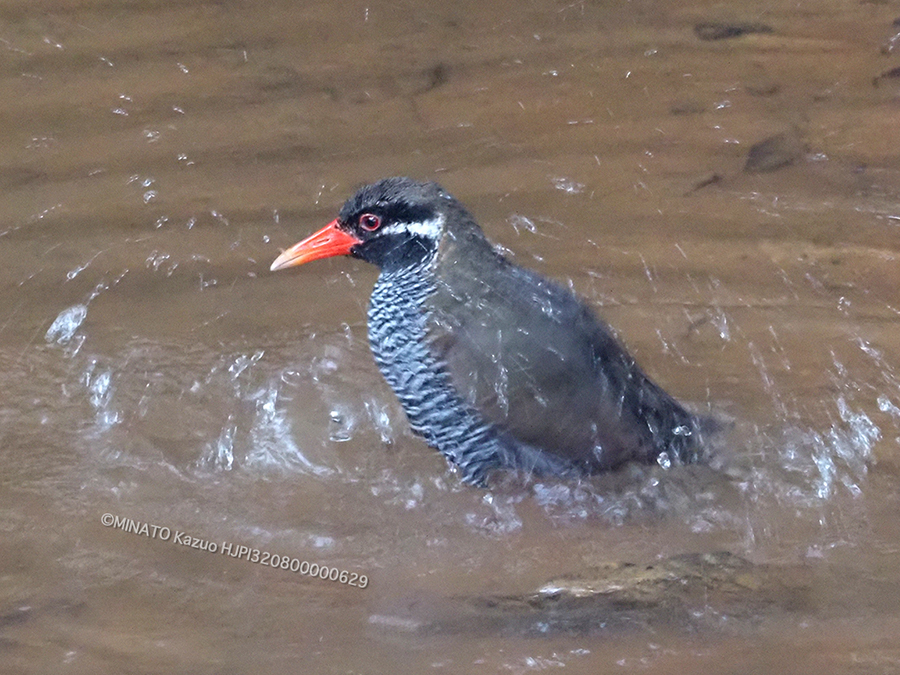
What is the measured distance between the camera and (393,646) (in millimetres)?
1420

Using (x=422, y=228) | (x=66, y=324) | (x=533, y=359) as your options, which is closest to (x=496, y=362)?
(x=533, y=359)

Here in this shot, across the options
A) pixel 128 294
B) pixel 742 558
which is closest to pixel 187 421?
pixel 128 294

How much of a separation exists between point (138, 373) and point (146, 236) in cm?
28

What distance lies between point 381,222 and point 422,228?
0.25ft

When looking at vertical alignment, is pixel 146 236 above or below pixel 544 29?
below

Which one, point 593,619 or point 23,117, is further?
point 23,117

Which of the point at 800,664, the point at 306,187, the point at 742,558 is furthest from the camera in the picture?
the point at 306,187

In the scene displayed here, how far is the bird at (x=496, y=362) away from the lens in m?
1.74

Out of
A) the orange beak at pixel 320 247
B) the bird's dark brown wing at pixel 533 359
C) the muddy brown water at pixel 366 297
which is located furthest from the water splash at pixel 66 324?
the bird's dark brown wing at pixel 533 359

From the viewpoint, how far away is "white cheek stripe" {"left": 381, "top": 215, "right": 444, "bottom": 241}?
5.60 ft

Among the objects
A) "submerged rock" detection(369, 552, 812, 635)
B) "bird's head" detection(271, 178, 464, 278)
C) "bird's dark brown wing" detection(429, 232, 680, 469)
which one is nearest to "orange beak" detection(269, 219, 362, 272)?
"bird's head" detection(271, 178, 464, 278)

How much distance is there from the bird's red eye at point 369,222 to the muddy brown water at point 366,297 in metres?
0.07

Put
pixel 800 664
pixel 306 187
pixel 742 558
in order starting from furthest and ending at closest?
pixel 306 187 < pixel 742 558 < pixel 800 664

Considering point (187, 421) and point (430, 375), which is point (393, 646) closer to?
point (430, 375)
